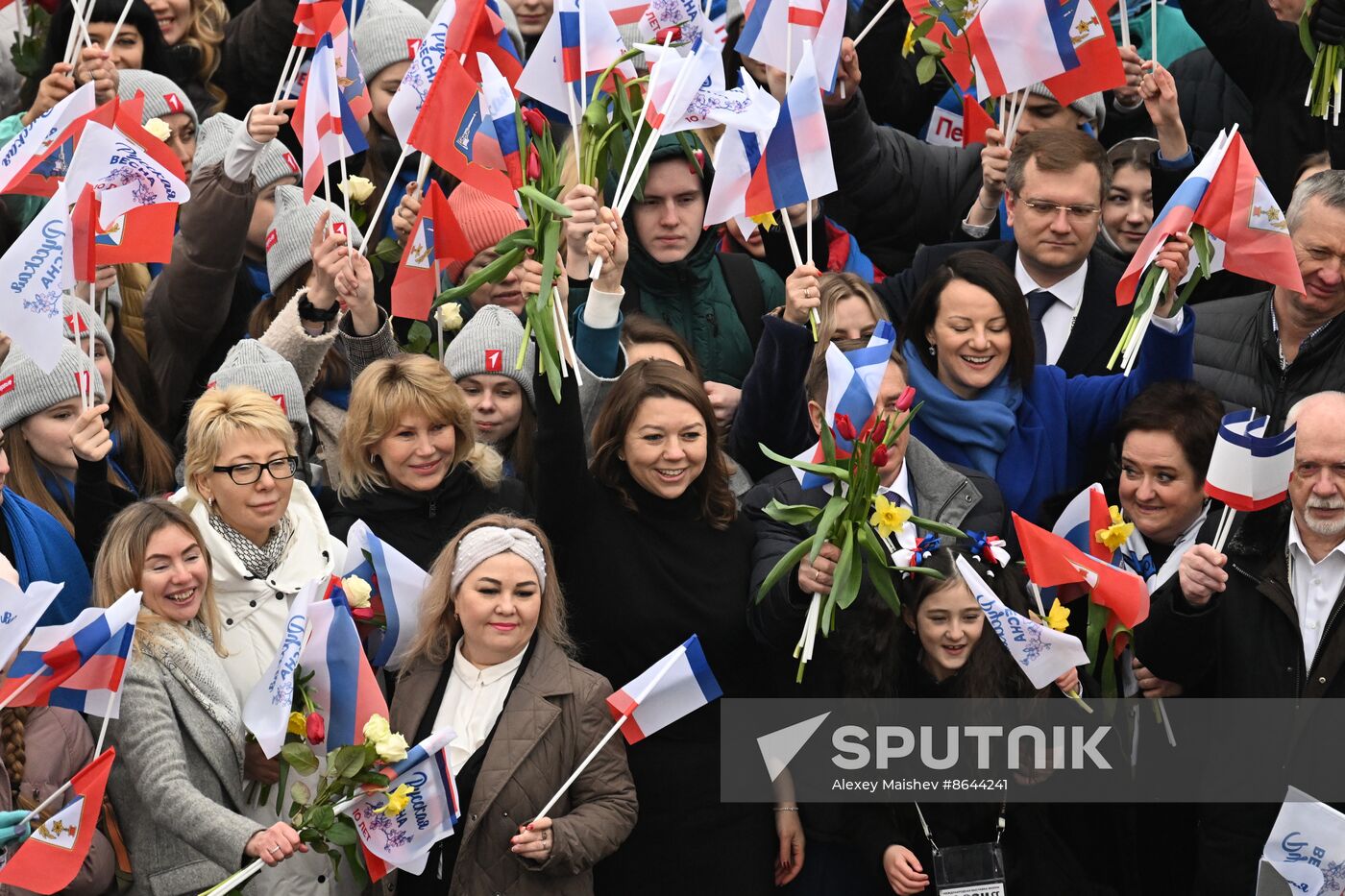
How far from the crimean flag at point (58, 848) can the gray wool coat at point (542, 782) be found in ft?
3.10

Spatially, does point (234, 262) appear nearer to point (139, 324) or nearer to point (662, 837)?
point (139, 324)

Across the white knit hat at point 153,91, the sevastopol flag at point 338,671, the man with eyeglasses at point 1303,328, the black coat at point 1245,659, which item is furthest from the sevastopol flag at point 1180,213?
the white knit hat at point 153,91

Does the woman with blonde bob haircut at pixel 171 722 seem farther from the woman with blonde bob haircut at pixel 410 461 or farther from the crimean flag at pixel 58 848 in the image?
the woman with blonde bob haircut at pixel 410 461

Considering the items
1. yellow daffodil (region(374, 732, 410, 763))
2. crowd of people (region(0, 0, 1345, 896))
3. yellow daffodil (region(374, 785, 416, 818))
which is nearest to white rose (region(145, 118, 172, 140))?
crowd of people (region(0, 0, 1345, 896))

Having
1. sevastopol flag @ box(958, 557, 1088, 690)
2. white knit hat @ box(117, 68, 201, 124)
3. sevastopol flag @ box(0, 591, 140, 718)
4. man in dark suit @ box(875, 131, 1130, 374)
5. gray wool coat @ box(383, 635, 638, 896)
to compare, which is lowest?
gray wool coat @ box(383, 635, 638, 896)

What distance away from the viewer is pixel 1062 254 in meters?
7.16

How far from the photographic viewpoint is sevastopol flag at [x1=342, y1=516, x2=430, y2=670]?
6191 millimetres

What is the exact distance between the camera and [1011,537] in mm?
6355

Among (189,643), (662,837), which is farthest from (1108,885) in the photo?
(189,643)

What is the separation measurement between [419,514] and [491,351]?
720 mm

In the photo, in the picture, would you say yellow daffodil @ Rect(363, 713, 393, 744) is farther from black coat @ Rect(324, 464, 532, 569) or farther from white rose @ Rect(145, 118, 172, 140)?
white rose @ Rect(145, 118, 172, 140)

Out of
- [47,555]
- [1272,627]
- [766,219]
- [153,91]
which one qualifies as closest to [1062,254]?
[766,219]

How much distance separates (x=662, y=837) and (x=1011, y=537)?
4.70ft

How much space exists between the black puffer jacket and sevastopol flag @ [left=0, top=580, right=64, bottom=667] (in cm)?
383
